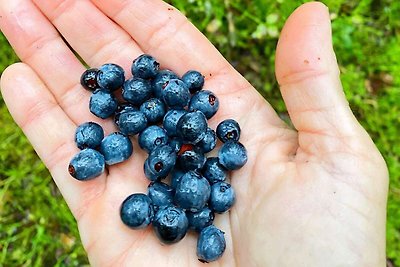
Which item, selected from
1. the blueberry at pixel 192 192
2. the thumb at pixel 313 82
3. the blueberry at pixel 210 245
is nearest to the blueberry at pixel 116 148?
the blueberry at pixel 192 192

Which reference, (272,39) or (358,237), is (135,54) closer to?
(272,39)

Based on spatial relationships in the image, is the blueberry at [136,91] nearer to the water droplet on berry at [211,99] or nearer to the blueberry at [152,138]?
the blueberry at [152,138]

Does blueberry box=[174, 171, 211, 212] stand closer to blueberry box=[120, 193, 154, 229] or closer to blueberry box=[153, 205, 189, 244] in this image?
blueberry box=[153, 205, 189, 244]

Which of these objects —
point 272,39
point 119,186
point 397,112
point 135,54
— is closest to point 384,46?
point 397,112

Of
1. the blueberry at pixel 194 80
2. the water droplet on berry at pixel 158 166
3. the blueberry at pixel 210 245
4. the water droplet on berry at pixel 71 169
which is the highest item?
the blueberry at pixel 194 80

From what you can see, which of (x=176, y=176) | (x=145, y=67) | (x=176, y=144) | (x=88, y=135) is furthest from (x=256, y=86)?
(x=88, y=135)

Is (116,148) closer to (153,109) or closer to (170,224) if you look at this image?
(153,109)
